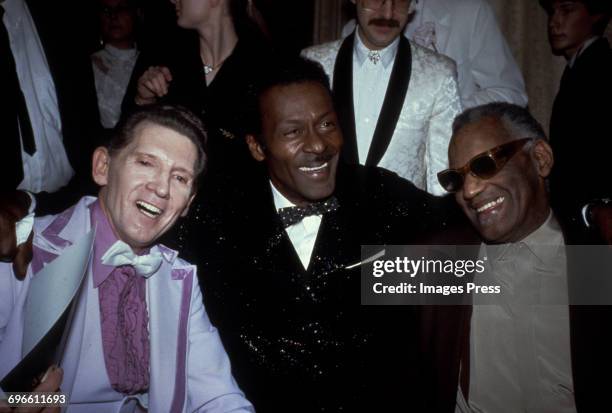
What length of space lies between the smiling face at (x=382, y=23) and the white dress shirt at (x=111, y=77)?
2.05 m

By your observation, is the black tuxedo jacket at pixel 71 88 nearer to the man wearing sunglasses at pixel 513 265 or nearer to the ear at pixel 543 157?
the man wearing sunglasses at pixel 513 265

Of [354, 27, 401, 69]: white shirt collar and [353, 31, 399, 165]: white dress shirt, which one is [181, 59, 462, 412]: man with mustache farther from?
[354, 27, 401, 69]: white shirt collar

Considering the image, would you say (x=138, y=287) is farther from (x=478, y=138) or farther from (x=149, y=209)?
(x=478, y=138)

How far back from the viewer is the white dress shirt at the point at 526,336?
255 cm

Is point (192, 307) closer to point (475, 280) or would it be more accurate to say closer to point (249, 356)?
point (249, 356)

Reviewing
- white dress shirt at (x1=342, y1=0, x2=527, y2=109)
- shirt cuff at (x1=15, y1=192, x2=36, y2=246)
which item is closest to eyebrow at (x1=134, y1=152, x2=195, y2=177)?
shirt cuff at (x1=15, y1=192, x2=36, y2=246)

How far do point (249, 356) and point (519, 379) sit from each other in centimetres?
122

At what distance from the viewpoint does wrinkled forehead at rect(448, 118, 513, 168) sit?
2.64m

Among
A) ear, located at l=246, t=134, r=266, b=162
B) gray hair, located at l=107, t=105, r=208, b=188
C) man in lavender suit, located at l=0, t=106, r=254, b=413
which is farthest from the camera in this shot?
ear, located at l=246, t=134, r=266, b=162

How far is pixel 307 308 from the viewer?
9.50ft

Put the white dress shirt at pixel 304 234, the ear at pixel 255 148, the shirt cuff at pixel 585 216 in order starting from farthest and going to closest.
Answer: the ear at pixel 255 148 < the white dress shirt at pixel 304 234 < the shirt cuff at pixel 585 216

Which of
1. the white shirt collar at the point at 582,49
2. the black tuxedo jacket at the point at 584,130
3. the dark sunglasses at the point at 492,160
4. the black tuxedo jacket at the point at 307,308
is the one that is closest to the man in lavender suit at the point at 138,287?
the black tuxedo jacket at the point at 307,308

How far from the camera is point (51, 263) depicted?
2.20 m

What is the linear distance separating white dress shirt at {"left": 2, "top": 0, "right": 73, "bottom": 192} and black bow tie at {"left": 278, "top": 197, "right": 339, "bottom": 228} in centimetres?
151
